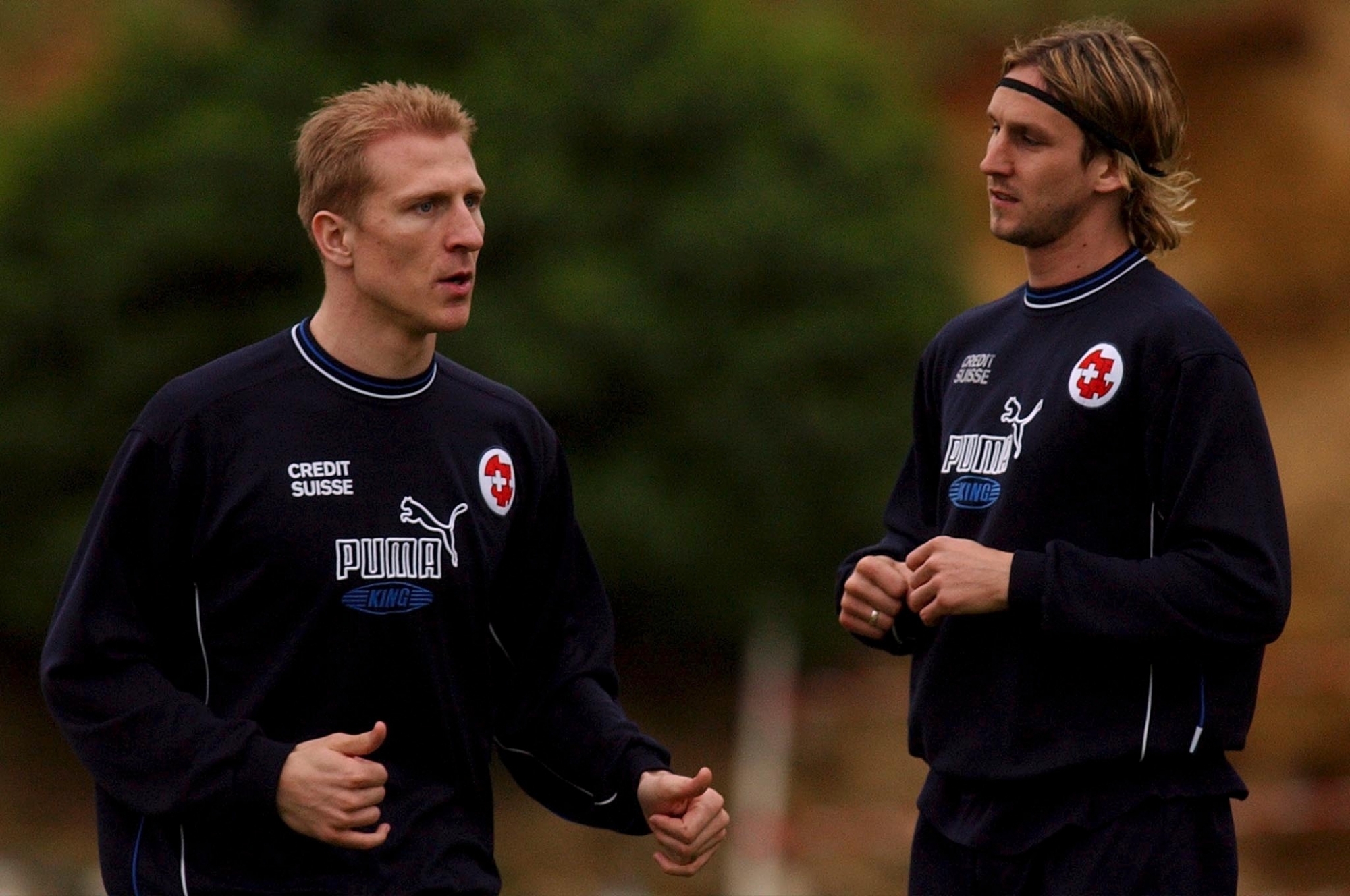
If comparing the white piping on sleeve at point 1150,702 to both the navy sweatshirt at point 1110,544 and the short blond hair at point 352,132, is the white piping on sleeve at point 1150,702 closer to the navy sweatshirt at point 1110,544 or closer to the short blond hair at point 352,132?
the navy sweatshirt at point 1110,544

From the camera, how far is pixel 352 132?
438 cm

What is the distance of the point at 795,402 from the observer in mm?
13211

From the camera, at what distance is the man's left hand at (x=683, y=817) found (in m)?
4.32

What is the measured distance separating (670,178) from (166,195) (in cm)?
330

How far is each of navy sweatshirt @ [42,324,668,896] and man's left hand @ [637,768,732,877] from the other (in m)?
0.08

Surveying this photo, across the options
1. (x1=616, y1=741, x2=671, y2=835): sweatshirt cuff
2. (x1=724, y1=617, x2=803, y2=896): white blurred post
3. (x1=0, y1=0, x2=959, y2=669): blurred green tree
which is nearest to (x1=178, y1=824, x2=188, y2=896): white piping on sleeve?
(x1=616, y1=741, x2=671, y2=835): sweatshirt cuff

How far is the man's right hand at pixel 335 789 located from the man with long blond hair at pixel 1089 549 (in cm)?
117

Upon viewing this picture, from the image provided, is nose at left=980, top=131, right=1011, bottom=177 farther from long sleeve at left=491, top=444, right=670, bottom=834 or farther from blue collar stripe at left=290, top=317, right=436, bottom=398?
blue collar stripe at left=290, top=317, right=436, bottom=398

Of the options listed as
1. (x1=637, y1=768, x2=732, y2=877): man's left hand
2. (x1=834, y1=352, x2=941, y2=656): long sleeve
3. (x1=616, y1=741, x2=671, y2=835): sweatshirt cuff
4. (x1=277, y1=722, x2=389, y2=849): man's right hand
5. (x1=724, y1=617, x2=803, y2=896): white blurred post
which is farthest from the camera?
(x1=724, y1=617, x2=803, y2=896): white blurred post

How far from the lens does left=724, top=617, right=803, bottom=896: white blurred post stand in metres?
12.7

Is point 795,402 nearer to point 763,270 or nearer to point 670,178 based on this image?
point 763,270

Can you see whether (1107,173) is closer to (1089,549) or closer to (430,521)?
(1089,549)

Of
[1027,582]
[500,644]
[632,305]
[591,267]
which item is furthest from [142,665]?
[591,267]

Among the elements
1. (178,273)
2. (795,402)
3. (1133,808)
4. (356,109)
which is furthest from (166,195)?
(1133,808)
